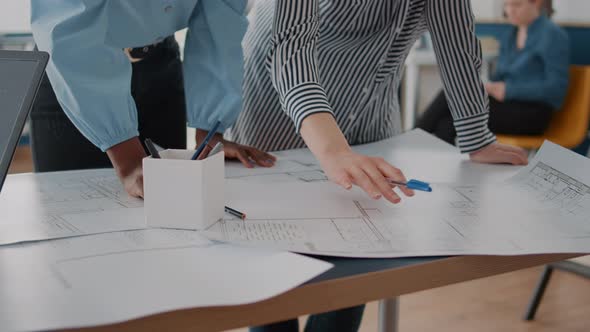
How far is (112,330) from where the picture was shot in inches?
23.2

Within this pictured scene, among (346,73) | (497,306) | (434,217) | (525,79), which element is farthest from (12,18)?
(434,217)

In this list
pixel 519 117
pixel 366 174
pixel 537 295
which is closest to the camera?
pixel 366 174

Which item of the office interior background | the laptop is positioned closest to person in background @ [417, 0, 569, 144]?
the office interior background

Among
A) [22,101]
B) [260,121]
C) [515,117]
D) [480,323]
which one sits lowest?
[480,323]

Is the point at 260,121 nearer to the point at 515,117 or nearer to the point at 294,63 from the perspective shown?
the point at 294,63

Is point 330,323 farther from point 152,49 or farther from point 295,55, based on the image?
point 152,49

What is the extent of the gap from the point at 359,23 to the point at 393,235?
579 mm

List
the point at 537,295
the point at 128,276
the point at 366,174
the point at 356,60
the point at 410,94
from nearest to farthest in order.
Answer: the point at 128,276 → the point at 366,174 → the point at 356,60 → the point at 537,295 → the point at 410,94

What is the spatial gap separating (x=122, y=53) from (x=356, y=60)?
0.47 m

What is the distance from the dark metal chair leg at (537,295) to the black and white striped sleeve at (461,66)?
3.59 ft

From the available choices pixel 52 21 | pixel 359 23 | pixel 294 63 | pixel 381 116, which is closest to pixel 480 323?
pixel 381 116

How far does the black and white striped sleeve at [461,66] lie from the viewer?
1240 mm

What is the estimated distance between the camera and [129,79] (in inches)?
41.0

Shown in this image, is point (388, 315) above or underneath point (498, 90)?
above
